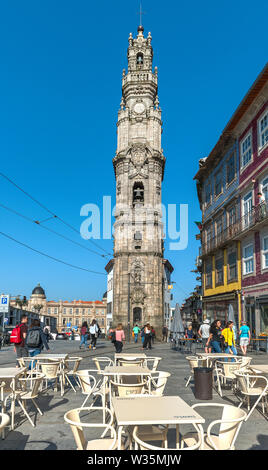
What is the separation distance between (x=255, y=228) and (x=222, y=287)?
711cm

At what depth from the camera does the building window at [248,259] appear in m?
22.8

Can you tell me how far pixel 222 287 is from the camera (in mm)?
27562

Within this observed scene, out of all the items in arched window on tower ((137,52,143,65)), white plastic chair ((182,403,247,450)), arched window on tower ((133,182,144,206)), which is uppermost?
arched window on tower ((137,52,143,65))

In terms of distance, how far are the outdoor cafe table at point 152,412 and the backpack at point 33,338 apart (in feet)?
20.8

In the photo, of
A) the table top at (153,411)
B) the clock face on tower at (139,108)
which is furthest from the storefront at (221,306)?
the clock face on tower at (139,108)

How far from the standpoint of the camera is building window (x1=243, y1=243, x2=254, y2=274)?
2275 centimetres

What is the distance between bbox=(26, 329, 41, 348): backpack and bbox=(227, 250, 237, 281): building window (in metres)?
16.5

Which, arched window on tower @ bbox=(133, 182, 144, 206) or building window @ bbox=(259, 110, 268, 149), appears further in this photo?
arched window on tower @ bbox=(133, 182, 144, 206)

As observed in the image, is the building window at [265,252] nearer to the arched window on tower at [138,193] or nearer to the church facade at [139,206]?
the church facade at [139,206]

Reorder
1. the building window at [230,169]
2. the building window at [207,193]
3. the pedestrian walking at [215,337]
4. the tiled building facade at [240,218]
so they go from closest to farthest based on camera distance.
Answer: the pedestrian walking at [215,337] < the tiled building facade at [240,218] < the building window at [230,169] < the building window at [207,193]

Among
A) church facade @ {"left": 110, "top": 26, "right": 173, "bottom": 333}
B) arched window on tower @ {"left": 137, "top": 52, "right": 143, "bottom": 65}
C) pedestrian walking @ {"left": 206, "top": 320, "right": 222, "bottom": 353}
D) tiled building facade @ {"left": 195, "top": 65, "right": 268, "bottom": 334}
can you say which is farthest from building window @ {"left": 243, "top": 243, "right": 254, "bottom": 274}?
arched window on tower @ {"left": 137, "top": 52, "right": 143, "bottom": 65}

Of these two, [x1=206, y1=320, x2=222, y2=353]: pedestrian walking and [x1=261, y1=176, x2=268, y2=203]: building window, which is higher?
[x1=261, y1=176, x2=268, y2=203]: building window

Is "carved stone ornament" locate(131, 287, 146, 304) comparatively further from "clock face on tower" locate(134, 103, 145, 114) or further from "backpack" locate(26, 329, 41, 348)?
"backpack" locate(26, 329, 41, 348)
